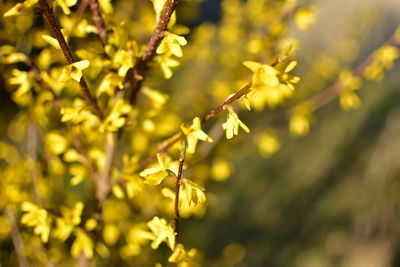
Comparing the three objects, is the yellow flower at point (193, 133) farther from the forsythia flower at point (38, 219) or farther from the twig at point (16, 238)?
the twig at point (16, 238)

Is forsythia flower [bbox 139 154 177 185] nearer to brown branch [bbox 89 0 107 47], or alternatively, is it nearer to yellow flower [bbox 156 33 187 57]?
yellow flower [bbox 156 33 187 57]

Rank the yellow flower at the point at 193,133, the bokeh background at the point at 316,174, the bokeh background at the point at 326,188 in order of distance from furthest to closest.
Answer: the bokeh background at the point at 326,188 < the bokeh background at the point at 316,174 < the yellow flower at the point at 193,133

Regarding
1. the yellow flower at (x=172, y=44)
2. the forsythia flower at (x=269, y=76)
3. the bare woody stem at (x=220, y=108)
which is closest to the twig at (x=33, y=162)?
the bare woody stem at (x=220, y=108)

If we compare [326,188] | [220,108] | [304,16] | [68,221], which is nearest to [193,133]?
[220,108]

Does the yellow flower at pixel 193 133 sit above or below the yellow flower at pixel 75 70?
below

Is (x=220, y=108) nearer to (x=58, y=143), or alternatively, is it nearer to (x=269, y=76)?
(x=269, y=76)

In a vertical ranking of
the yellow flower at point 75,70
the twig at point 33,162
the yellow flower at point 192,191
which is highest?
the twig at point 33,162
